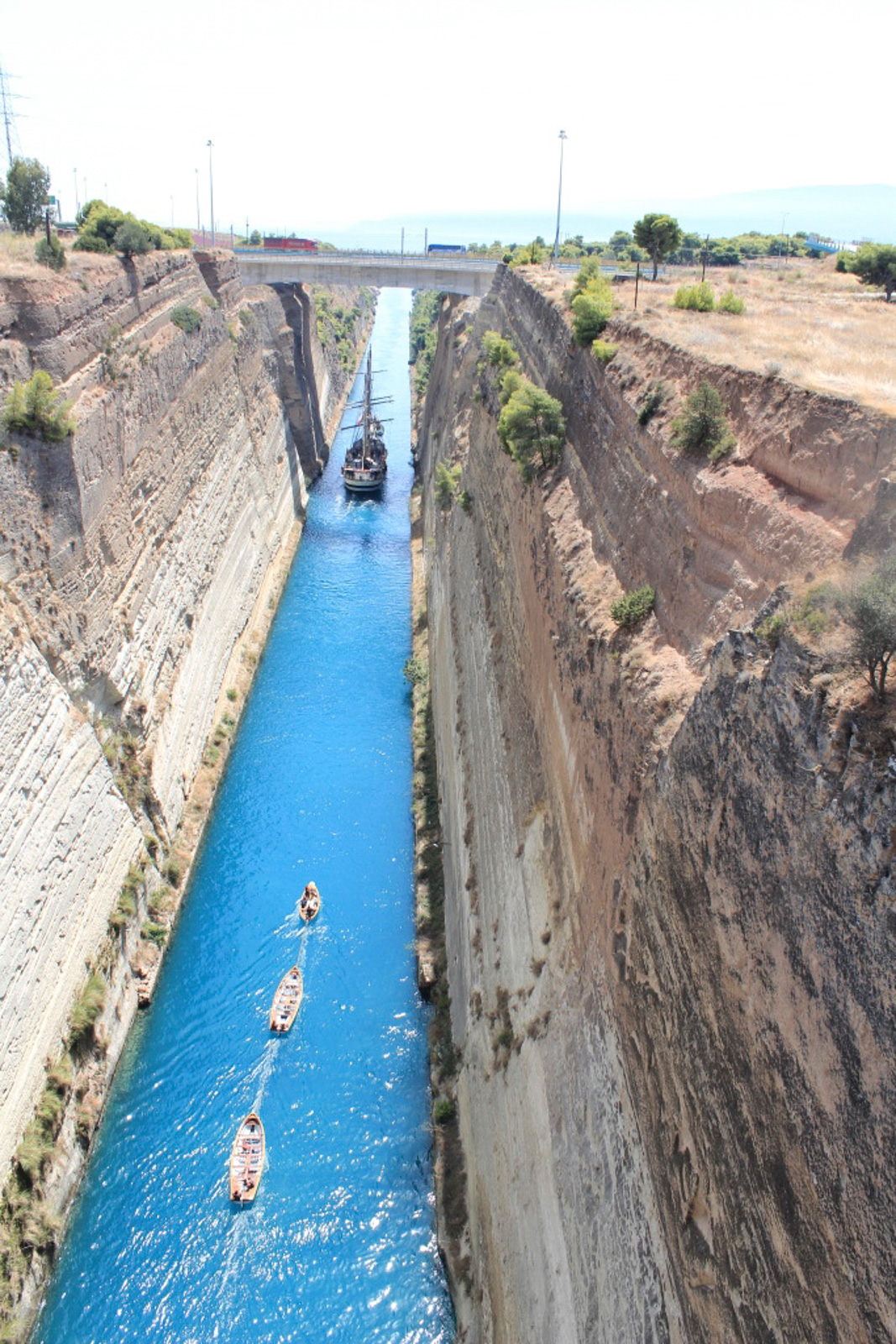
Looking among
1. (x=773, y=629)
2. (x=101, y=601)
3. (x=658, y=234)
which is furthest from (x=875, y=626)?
(x=658, y=234)

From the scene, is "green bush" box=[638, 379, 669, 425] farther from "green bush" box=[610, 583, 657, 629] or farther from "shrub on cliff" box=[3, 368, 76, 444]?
"shrub on cliff" box=[3, 368, 76, 444]

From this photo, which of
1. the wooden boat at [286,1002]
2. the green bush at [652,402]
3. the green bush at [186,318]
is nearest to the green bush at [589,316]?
the green bush at [652,402]

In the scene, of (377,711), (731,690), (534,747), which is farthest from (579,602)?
(377,711)

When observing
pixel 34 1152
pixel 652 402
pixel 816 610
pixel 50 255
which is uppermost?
pixel 50 255

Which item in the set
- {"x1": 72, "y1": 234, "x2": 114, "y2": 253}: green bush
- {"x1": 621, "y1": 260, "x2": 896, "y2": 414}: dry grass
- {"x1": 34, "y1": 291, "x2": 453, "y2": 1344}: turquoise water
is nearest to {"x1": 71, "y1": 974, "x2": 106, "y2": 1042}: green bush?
{"x1": 34, "y1": 291, "x2": 453, "y2": 1344}: turquoise water

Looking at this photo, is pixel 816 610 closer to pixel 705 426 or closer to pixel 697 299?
pixel 705 426

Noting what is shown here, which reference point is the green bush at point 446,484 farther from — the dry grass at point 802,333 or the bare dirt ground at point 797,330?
the dry grass at point 802,333
